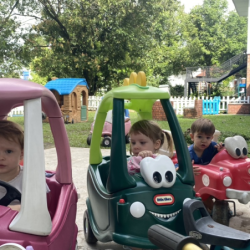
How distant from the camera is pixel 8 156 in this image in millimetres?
1878

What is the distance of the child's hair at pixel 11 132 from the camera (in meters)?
1.88

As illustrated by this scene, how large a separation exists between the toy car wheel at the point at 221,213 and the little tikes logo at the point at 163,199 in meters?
0.92

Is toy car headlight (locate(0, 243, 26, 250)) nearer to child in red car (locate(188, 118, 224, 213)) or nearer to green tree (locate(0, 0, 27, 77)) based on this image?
child in red car (locate(188, 118, 224, 213))

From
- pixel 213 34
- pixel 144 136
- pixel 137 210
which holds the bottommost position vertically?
pixel 137 210

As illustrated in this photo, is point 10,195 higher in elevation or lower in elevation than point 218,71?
lower

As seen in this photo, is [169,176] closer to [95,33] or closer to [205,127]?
[205,127]

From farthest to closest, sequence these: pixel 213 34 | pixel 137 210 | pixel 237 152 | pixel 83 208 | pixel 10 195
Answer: pixel 213 34
pixel 83 208
pixel 237 152
pixel 137 210
pixel 10 195

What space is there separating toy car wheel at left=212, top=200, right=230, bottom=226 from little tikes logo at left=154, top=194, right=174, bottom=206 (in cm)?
92

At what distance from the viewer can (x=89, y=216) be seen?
255 centimetres

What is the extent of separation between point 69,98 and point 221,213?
10897mm

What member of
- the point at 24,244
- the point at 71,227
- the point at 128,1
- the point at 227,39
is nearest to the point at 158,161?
the point at 71,227

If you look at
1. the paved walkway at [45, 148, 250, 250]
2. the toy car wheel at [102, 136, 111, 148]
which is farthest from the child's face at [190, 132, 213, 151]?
the toy car wheel at [102, 136, 111, 148]

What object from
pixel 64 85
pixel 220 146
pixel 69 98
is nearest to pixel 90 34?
pixel 64 85

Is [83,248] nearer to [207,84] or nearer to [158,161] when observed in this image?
[158,161]
